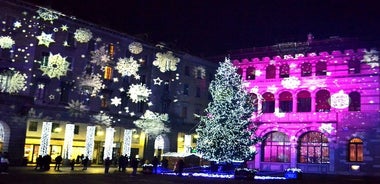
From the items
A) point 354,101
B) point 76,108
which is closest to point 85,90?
point 76,108

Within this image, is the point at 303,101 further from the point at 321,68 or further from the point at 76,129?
the point at 76,129

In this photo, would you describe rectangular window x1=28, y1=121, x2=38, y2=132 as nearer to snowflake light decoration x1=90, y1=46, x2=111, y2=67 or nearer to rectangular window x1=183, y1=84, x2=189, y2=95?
snowflake light decoration x1=90, y1=46, x2=111, y2=67

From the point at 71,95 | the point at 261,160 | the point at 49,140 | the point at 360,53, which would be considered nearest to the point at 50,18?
the point at 71,95

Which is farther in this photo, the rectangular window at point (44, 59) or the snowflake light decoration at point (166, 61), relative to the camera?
the snowflake light decoration at point (166, 61)

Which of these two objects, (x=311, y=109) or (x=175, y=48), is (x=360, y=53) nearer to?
(x=311, y=109)

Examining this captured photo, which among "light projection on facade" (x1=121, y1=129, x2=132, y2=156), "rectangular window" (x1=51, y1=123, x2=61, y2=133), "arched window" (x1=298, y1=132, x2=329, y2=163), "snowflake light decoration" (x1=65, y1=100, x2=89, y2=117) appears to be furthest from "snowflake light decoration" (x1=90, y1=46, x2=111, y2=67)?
"arched window" (x1=298, y1=132, x2=329, y2=163)

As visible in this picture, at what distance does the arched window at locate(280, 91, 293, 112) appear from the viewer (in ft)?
151

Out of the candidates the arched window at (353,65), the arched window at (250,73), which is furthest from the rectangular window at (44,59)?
the arched window at (353,65)

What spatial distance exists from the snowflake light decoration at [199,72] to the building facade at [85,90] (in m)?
0.71

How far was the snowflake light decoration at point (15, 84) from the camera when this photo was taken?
3369 cm

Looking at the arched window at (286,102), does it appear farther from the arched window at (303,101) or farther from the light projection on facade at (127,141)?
the light projection on facade at (127,141)

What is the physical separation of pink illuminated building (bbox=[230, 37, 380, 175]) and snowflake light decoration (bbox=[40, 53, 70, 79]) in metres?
19.3

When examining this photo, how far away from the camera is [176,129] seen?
48.0 m

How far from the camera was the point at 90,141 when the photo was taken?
40.2 meters
